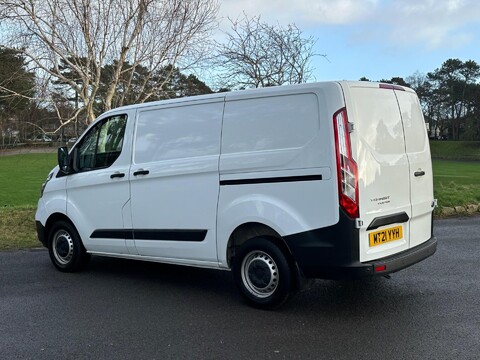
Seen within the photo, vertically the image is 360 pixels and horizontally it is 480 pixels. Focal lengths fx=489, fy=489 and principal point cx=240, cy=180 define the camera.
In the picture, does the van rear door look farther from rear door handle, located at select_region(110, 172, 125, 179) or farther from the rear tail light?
rear door handle, located at select_region(110, 172, 125, 179)

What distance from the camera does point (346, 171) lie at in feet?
13.9

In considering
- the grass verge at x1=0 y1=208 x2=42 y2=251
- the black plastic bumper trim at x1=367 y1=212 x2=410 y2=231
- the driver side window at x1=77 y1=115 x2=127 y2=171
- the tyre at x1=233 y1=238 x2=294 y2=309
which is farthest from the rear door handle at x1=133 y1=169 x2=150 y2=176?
the grass verge at x1=0 y1=208 x2=42 y2=251

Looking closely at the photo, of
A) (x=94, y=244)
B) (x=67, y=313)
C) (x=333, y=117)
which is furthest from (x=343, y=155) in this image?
(x=94, y=244)

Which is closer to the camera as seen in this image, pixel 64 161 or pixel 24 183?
pixel 64 161

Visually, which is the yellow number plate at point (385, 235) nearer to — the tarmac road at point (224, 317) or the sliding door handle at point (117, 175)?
the tarmac road at point (224, 317)

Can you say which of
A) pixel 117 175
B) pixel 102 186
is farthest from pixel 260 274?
pixel 102 186

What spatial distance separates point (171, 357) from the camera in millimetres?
3754

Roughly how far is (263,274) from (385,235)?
3.99ft

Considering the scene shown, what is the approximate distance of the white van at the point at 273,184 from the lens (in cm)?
429

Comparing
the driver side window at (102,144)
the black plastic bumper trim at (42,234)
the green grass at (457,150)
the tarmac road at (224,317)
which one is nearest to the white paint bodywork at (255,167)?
the driver side window at (102,144)

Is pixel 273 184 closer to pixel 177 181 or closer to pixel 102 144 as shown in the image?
pixel 177 181

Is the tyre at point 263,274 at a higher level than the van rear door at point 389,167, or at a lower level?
lower

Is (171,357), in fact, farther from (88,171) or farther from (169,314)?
(88,171)

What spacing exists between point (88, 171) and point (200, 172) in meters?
1.85
